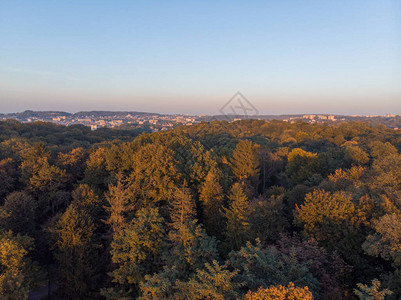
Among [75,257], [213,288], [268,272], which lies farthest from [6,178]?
[268,272]

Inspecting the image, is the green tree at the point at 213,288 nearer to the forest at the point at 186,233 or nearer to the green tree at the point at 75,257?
the forest at the point at 186,233

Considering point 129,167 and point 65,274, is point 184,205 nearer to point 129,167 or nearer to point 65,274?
point 65,274

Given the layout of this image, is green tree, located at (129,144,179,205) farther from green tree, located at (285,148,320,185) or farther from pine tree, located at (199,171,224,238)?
green tree, located at (285,148,320,185)

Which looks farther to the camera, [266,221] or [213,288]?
[266,221]

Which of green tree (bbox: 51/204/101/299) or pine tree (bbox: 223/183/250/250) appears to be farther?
pine tree (bbox: 223/183/250/250)

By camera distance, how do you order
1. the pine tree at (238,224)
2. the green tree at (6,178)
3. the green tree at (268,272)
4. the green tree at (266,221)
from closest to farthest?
the green tree at (268,272)
the pine tree at (238,224)
the green tree at (266,221)
the green tree at (6,178)

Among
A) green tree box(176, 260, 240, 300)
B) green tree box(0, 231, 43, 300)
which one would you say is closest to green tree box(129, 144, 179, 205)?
green tree box(0, 231, 43, 300)

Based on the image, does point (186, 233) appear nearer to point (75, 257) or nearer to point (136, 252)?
point (136, 252)

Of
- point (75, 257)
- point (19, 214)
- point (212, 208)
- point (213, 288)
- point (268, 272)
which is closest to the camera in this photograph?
point (213, 288)

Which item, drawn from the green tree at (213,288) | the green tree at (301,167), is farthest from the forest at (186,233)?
the green tree at (301,167)
